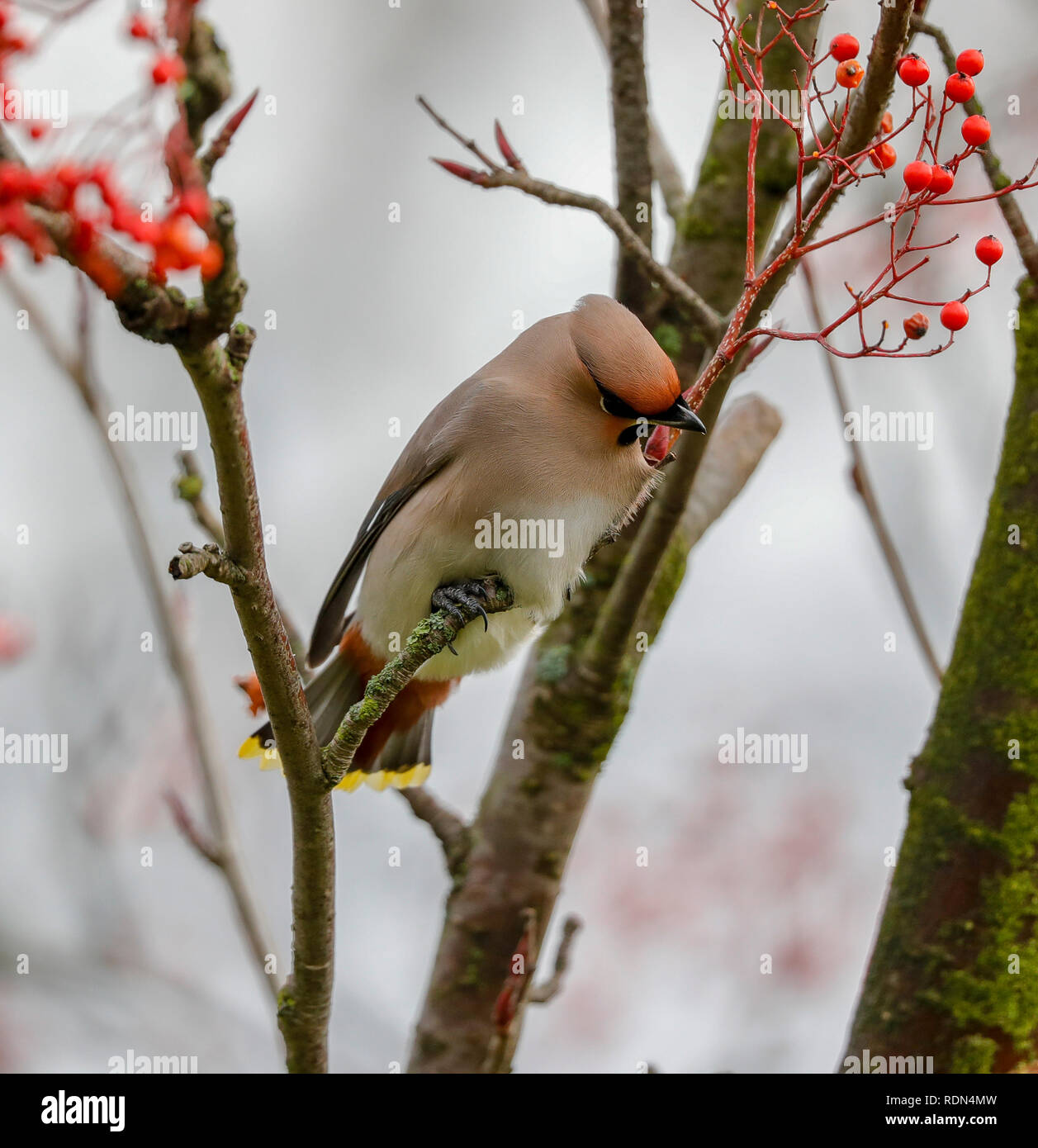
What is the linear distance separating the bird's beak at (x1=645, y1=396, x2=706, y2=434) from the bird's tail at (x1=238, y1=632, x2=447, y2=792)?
3.50 feet

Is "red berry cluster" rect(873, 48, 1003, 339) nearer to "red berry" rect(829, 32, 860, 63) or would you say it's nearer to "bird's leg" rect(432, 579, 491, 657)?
"red berry" rect(829, 32, 860, 63)

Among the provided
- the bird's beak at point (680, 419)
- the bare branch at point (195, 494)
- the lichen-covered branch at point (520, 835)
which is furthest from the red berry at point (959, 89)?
the lichen-covered branch at point (520, 835)

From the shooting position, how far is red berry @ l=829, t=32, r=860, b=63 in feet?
6.64

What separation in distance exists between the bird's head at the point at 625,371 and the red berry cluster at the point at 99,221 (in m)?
1.29

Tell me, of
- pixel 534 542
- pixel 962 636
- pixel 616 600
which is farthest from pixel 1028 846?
pixel 534 542

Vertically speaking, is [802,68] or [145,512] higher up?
[802,68]

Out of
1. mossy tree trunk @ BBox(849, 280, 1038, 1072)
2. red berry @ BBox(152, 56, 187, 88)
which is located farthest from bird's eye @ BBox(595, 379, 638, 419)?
red berry @ BBox(152, 56, 187, 88)

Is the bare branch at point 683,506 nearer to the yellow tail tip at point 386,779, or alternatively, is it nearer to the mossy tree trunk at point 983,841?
the yellow tail tip at point 386,779

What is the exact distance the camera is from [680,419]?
2.45m

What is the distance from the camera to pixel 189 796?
5.96 metres

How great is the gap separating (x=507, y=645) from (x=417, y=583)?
0.32 meters
